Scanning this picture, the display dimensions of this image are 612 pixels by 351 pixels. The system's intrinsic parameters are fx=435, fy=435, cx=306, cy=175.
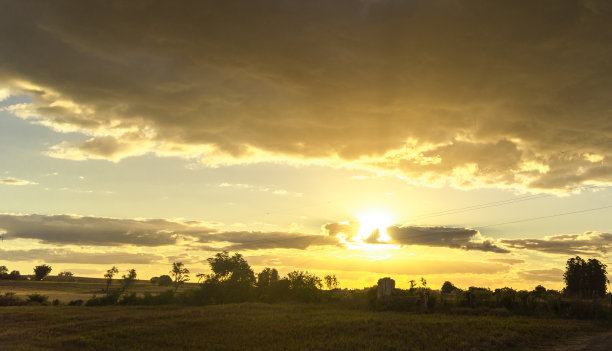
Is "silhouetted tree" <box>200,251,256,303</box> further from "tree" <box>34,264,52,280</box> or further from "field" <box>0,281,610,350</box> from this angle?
"tree" <box>34,264,52,280</box>

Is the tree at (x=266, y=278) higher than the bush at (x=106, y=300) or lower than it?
higher

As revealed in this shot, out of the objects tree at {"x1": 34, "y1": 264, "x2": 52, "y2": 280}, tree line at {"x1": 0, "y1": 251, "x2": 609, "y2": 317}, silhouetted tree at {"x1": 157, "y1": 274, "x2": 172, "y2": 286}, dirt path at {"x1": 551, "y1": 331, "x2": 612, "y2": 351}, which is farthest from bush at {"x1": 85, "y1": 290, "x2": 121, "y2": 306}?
tree at {"x1": 34, "y1": 264, "x2": 52, "y2": 280}

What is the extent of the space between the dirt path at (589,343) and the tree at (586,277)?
65271 mm

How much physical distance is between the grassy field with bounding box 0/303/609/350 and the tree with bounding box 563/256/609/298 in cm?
5896

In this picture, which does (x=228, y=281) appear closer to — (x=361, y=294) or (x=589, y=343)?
(x=361, y=294)

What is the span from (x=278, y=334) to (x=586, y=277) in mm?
82443

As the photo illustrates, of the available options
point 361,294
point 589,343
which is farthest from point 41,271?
point 589,343

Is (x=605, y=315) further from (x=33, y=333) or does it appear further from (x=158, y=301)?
(x=158, y=301)

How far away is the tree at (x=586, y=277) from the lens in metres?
85.9

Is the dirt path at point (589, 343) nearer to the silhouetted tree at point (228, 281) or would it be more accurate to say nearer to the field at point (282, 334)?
the field at point (282, 334)

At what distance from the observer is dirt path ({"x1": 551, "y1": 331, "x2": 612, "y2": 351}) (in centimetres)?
2427

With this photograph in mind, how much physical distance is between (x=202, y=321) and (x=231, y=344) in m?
11.5

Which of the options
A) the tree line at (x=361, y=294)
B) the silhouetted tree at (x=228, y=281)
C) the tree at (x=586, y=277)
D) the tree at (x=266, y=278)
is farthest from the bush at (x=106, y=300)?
the tree at (x=586, y=277)

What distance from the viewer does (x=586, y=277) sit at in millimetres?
87312
